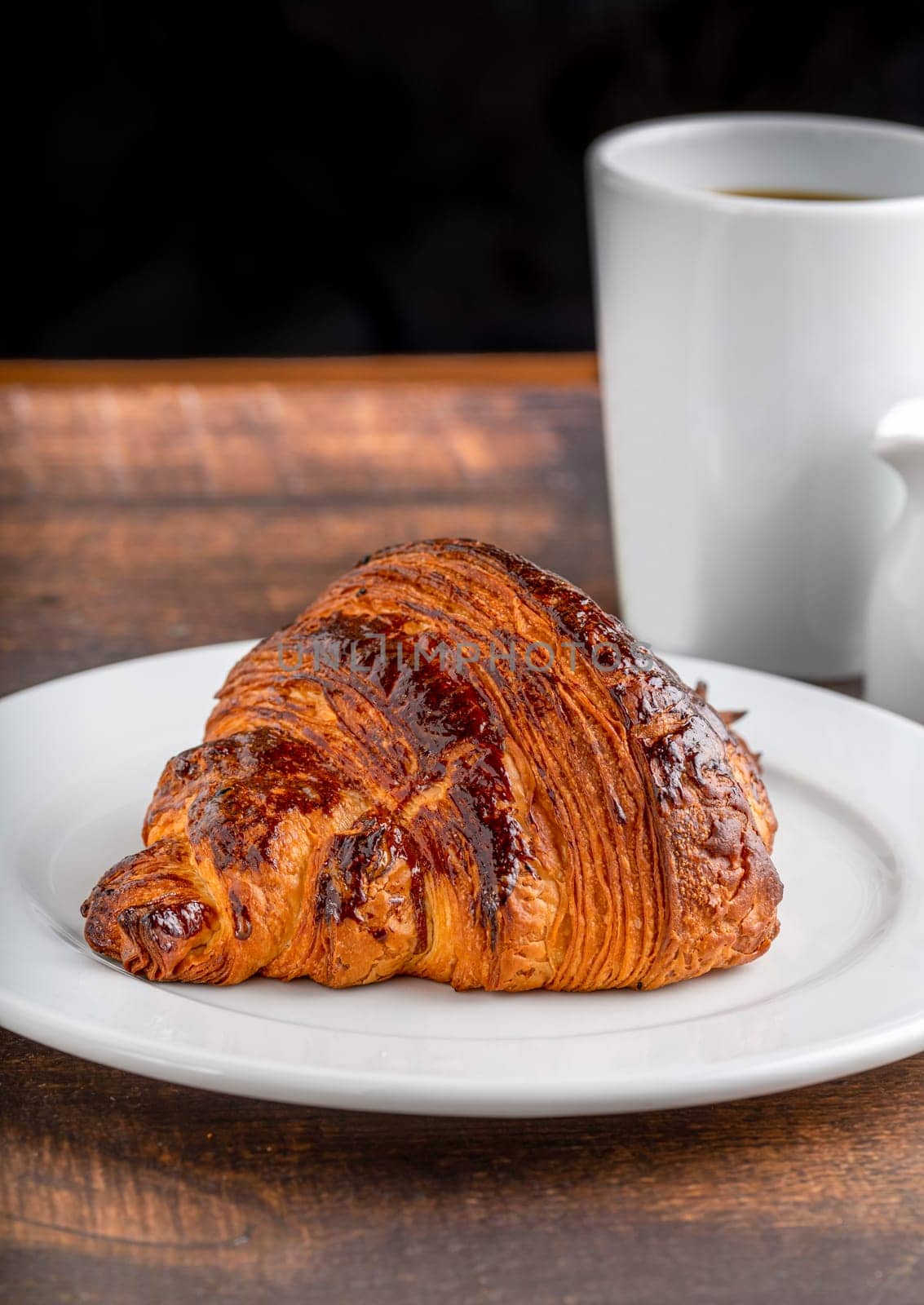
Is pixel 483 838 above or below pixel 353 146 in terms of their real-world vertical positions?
above

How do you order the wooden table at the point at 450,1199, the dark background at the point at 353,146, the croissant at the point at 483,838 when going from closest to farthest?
the wooden table at the point at 450,1199
the croissant at the point at 483,838
the dark background at the point at 353,146

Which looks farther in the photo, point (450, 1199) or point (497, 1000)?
point (497, 1000)

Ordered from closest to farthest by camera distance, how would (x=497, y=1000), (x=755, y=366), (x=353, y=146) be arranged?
1. (x=497, y=1000)
2. (x=755, y=366)
3. (x=353, y=146)

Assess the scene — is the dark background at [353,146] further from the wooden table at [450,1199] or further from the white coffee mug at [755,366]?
the wooden table at [450,1199]

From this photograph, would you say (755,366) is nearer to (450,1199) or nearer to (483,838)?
(483,838)

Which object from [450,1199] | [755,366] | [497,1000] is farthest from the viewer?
[755,366]

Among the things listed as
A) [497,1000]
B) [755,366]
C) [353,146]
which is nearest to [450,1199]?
[497,1000]

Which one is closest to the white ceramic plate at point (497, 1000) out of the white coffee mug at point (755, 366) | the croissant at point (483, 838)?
the croissant at point (483, 838)
